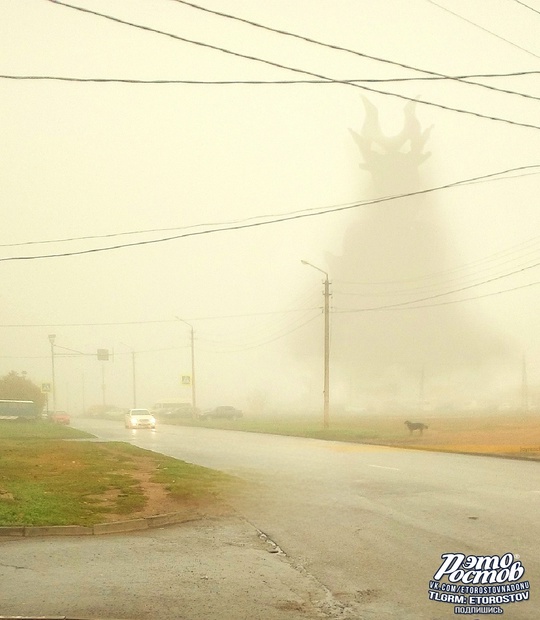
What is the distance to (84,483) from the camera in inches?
680

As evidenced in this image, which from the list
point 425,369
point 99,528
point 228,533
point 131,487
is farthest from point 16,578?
point 425,369

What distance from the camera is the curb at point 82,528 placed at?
11391 millimetres

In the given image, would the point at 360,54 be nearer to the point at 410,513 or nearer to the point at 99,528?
the point at 410,513

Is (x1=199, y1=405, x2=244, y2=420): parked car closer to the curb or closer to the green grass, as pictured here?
the green grass

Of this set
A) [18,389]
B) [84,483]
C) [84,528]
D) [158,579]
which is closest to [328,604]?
[158,579]

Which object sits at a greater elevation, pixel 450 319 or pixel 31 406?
pixel 450 319

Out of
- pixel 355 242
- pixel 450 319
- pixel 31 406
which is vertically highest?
pixel 355 242

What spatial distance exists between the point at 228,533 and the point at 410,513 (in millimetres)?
3335

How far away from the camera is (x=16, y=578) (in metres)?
8.65

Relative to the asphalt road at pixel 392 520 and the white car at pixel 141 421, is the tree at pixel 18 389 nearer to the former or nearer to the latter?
the white car at pixel 141 421

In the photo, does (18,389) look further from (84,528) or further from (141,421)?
(84,528)

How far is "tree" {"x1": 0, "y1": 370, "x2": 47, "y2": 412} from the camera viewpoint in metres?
85.6

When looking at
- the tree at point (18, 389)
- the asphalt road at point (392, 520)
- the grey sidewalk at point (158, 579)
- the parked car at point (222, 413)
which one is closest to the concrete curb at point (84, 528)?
the grey sidewalk at point (158, 579)

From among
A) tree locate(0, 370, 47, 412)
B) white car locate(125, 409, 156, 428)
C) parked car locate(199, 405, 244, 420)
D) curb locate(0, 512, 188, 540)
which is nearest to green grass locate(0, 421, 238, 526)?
curb locate(0, 512, 188, 540)
